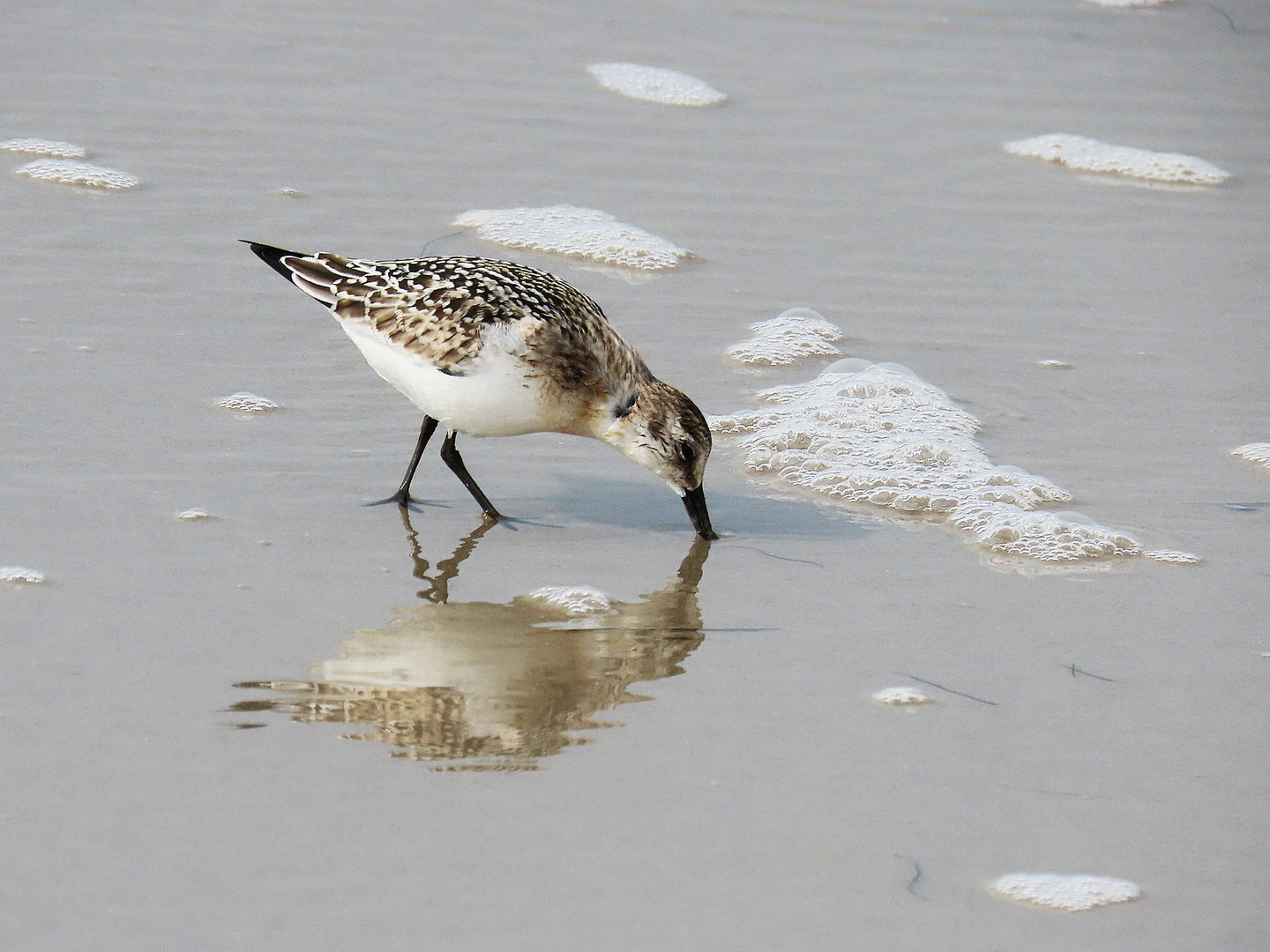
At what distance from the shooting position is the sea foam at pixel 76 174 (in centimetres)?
638

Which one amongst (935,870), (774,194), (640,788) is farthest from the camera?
(774,194)

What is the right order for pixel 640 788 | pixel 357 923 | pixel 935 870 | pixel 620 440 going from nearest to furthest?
pixel 357 923
pixel 935 870
pixel 640 788
pixel 620 440

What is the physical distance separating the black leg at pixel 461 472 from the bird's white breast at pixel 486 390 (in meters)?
0.15

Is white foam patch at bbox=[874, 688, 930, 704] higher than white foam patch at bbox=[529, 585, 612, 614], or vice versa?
white foam patch at bbox=[874, 688, 930, 704]

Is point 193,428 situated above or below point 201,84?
below

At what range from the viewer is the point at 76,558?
3.83 m

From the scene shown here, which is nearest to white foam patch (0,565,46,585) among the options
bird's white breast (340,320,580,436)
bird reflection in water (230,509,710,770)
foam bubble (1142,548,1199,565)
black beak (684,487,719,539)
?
bird reflection in water (230,509,710,770)

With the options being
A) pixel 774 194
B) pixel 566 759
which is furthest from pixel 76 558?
A: pixel 774 194

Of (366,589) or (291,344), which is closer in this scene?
(366,589)

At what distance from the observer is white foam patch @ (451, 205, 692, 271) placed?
625 centimetres

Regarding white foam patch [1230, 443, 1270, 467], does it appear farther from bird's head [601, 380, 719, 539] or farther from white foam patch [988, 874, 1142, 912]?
white foam patch [988, 874, 1142, 912]

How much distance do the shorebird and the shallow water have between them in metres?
0.25

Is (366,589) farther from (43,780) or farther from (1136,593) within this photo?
(1136,593)

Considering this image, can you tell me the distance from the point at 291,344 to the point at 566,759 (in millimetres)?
2614
